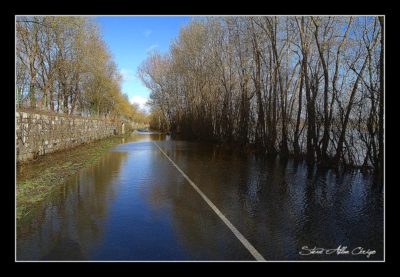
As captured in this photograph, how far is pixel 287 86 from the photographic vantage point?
21.3 m

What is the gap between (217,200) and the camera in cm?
838

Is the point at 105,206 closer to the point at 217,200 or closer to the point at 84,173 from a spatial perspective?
the point at 217,200

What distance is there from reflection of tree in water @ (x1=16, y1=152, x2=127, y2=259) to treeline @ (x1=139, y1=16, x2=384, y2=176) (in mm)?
9596

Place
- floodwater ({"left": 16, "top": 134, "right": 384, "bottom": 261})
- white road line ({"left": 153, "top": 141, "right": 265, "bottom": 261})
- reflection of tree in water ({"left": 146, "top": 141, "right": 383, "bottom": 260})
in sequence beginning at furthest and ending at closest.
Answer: reflection of tree in water ({"left": 146, "top": 141, "right": 383, "bottom": 260}) → floodwater ({"left": 16, "top": 134, "right": 384, "bottom": 261}) → white road line ({"left": 153, "top": 141, "right": 265, "bottom": 261})

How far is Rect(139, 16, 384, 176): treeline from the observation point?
46.0 feet

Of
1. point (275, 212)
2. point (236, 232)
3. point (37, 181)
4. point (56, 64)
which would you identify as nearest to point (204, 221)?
point (236, 232)

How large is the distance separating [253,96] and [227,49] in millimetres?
5387

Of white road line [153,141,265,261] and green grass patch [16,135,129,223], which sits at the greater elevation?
green grass patch [16,135,129,223]

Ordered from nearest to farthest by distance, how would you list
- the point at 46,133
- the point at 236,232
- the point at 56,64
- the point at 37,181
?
the point at 236,232, the point at 37,181, the point at 46,133, the point at 56,64

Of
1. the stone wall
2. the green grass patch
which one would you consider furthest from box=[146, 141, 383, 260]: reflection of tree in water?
the stone wall

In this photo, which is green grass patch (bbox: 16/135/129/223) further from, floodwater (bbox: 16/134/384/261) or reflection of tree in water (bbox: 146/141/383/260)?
reflection of tree in water (bbox: 146/141/383/260)

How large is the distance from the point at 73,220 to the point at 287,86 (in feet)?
56.5

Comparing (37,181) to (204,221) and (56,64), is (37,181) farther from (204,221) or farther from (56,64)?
(56,64)

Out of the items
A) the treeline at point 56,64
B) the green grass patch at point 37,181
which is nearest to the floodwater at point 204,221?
the green grass patch at point 37,181
